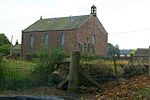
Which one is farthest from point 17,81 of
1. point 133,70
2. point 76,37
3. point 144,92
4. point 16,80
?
point 76,37

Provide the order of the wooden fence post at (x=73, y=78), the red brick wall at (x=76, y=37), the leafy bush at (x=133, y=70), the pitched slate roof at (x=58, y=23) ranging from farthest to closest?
the pitched slate roof at (x=58, y=23), the red brick wall at (x=76, y=37), the leafy bush at (x=133, y=70), the wooden fence post at (x=73, y=78)

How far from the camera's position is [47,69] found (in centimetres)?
1900

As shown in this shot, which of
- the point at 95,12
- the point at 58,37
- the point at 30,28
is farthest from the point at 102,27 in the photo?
the point at 30,28

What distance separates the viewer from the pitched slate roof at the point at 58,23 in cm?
7492

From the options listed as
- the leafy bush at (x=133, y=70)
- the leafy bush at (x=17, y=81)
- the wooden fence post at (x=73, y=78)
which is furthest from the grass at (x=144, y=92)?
the leafy bush at (x=133, y=70)

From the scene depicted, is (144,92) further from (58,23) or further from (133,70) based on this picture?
(58,23)

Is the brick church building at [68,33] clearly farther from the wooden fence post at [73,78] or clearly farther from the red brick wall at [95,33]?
the wooden fence post at [73,78]

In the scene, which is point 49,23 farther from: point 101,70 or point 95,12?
point 101,70

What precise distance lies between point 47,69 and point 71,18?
60.6 metres

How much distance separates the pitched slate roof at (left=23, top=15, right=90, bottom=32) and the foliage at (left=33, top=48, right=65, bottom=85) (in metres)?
53.0

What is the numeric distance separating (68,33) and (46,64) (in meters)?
54.7

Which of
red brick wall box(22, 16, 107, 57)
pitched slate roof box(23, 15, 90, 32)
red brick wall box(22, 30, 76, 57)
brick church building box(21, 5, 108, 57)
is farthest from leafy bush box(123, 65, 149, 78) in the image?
pitched slate roof box(23, 15, 90, 32)

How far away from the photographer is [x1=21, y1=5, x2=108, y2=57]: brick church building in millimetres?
72812

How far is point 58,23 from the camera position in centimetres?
8094
